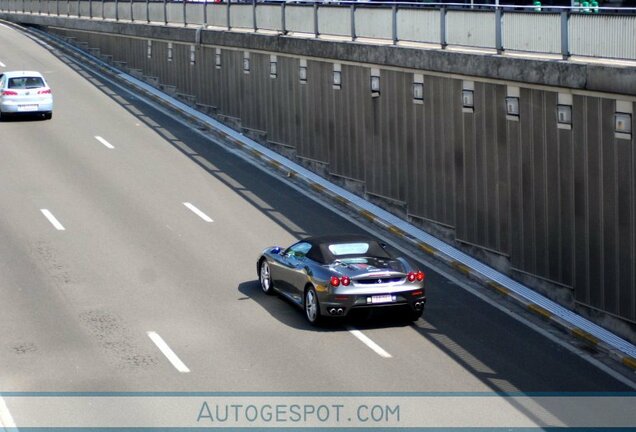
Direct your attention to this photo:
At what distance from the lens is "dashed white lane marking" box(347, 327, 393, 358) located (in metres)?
16.5

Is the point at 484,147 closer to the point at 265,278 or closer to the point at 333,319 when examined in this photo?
the point at 265,278

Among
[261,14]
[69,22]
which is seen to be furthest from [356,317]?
[69,22]

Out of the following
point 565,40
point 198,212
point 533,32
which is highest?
point 533,32

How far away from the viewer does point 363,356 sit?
53.7ft

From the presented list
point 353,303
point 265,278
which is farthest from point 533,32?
point 265,278

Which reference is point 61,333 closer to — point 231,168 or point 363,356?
point 363,356

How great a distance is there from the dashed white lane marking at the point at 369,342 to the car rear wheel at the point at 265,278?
239 centimetres

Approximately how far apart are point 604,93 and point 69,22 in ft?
131

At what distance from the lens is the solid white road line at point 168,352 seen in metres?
Result: 15.9

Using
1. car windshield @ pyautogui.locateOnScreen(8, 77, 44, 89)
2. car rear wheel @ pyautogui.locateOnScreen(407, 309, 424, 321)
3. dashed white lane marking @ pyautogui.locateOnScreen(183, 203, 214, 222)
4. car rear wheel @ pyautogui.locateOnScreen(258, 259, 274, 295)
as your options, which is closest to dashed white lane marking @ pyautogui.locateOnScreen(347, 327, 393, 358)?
car rear wheel @ pyautogui.locateOnScreen(407, 309, 424, 321)

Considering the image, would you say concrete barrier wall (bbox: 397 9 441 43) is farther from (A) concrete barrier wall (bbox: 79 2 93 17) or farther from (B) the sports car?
(A) concrete barrier wall (bbox: 79 2 93 17)

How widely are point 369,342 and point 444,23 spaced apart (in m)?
8.93

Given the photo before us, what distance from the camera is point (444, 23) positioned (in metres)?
23.5

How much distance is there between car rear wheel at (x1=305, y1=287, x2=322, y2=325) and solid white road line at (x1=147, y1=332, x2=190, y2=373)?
2447mm
